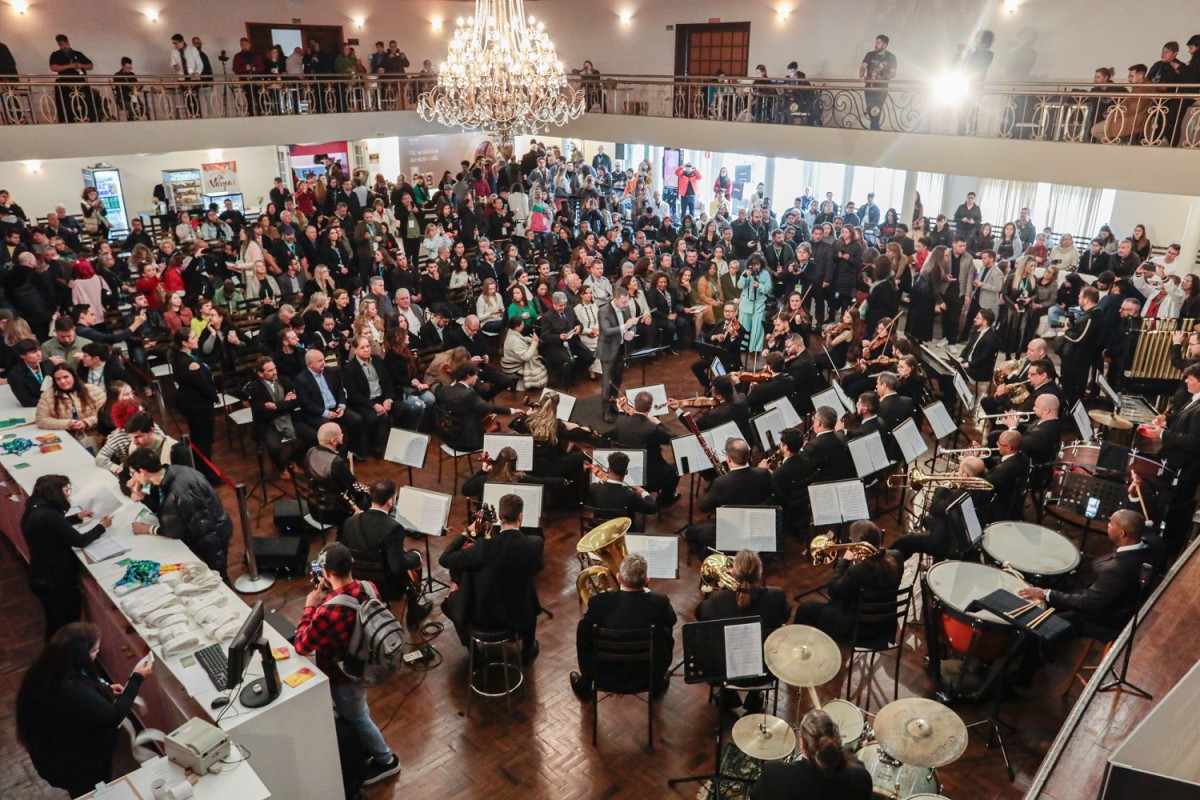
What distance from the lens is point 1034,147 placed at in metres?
10.5

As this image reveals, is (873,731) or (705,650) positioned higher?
(705,650)

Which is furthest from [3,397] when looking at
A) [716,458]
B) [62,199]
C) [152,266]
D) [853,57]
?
[853,57]

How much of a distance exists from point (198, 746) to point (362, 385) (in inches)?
193

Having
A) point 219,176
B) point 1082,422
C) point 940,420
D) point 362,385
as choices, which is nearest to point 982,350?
point 1082,422

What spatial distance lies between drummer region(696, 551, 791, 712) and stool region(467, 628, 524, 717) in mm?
1290

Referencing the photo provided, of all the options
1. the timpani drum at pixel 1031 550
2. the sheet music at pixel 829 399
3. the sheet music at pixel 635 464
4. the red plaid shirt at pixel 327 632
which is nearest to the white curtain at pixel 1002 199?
the sheet music at pixel 829 399

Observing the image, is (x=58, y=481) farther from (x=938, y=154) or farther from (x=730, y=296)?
(x=938, y=154)

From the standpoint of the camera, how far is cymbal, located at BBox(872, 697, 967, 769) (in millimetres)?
4062

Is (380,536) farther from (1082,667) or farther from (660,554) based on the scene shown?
(1082,667)

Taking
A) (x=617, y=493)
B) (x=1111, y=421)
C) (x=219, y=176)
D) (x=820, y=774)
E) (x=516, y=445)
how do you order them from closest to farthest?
(x=820, y=774) < (x=617, y=493) < (x=516, y=445) < (x=1111, y=421) < (x=219, y=176)

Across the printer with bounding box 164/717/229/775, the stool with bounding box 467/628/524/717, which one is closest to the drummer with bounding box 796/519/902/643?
the stool with bounding box 467/628/524/717

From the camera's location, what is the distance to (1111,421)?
316 inches

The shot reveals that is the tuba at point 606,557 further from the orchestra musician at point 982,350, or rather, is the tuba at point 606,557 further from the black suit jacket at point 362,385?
the orchestra musician at point 982,350

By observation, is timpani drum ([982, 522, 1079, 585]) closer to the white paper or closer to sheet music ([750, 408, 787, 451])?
sheet music ([750, 408, 787, 451])
